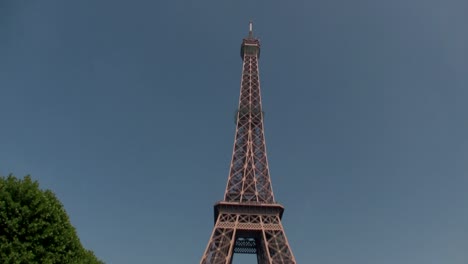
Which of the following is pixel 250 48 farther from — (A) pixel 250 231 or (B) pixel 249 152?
(A) pixel 250 231

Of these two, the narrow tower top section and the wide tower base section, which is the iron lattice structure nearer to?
the wide tower base section

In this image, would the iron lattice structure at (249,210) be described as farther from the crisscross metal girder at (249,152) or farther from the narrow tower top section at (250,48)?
the narrow tower top section at (250,48)

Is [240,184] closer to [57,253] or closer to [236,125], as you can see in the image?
[236,125]

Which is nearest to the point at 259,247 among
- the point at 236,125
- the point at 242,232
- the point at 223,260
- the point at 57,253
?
the point at 242,232

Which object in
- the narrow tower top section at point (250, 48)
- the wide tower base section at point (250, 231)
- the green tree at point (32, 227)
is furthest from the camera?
the narrow tower top section at point (250, 48)

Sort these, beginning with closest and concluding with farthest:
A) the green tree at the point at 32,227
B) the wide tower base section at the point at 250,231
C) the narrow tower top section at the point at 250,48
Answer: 1. the green tree at the point at 32,227
2. the wide tower base section at the point at 250,231
3. the narrow tower top section at the point at 250,48

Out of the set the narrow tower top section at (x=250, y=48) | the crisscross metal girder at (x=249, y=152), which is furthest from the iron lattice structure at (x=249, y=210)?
the narrow tower top section at (x=250, y=48)

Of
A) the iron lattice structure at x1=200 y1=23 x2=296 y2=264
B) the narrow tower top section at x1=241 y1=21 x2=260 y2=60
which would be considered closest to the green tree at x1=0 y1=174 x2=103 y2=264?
the iron lattice structure at x1=200 y1=23 x2=296 y2=264
